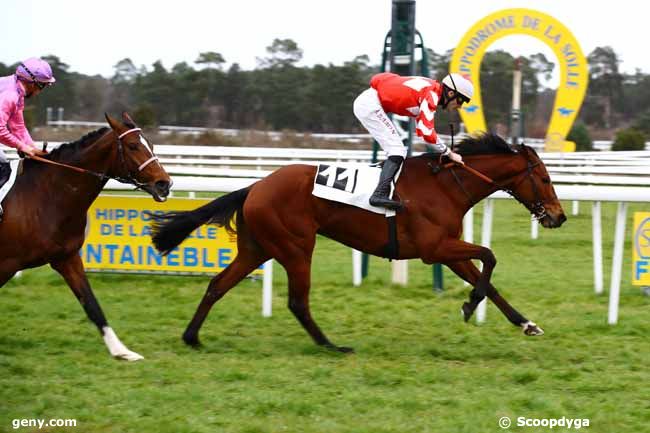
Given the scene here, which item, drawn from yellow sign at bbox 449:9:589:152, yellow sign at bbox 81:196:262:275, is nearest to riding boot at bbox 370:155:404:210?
yellow sign at bbox 81:196:262:275

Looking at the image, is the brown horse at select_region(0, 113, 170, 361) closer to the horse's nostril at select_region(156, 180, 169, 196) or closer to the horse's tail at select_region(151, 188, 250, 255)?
the horse's nostril at select_region(156, 180, 169, 196)

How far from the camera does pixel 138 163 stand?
523cm

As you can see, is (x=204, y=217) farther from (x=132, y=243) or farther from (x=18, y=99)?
(x=132, y=243)

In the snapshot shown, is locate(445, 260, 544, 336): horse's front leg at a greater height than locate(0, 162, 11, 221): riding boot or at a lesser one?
lesser

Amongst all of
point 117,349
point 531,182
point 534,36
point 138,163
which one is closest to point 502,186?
point 531,182

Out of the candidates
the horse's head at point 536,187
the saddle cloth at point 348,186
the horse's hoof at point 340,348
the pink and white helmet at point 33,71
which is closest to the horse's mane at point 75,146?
the pink and white helmet at point 33,71

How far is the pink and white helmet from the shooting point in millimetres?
5445

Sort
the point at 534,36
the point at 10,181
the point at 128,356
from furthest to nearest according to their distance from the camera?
the point at 534,36, the point at 10,181, the point at 128,356

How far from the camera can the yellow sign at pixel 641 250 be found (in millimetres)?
6336

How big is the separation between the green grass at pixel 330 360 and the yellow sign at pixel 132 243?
21cm

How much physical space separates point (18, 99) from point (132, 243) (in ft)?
6.84

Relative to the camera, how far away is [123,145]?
17.3ft

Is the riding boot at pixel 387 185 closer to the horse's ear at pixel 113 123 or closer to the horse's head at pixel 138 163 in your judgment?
the horse's head at pixel 138 163

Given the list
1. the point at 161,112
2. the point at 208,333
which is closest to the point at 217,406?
the point at 208,333
